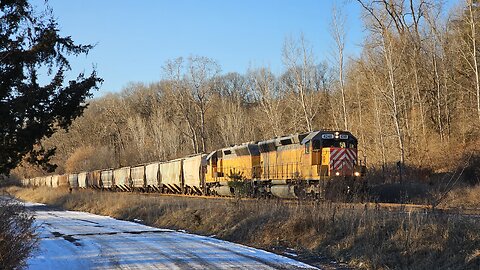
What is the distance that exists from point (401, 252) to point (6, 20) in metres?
10.2

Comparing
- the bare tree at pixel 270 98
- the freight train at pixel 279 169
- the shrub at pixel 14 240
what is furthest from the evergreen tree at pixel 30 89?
the bare tree at pixel 270 98

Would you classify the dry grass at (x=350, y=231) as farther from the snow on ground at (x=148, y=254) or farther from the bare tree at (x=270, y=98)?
the bare tree at (x=270, y=98)

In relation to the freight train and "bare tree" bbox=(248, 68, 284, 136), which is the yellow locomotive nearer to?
the freight train

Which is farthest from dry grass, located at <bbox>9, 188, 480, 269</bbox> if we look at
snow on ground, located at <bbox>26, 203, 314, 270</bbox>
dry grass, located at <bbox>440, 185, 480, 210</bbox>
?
dry grass, located at <bbox>440, 185, 480, 210</bbox>

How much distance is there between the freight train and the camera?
21047mm

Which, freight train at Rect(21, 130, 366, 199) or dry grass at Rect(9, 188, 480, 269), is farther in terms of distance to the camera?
freight train at Rect(21, 130, 366, 199)

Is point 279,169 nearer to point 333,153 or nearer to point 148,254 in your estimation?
point 333,153

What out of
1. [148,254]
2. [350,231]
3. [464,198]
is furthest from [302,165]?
[148,254]

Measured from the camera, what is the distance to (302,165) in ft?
75.9

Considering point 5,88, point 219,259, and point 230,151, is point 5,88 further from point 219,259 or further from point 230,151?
point 230,151

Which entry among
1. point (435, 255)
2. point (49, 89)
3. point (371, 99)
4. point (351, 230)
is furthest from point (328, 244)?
point (371, 99)

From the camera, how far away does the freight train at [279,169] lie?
69.1 ft

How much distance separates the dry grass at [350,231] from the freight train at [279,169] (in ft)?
8.88

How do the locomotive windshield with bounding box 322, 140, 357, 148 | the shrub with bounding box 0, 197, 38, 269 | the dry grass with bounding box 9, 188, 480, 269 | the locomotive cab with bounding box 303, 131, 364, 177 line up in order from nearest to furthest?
the shrub with bounding box 0, 197, 38, 269
the dry grass with bounding box 9, 188, 480, 269
the locomotive cab with bounding box 303, 131, 364, 177
the locomotive windshield with bounding box 322, 140, 357, 148
